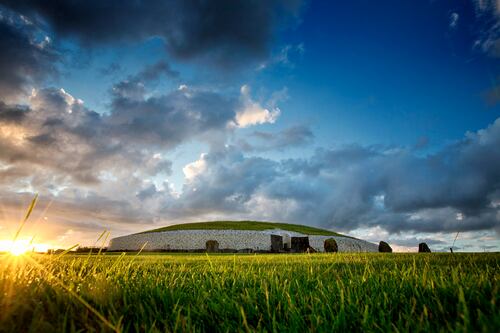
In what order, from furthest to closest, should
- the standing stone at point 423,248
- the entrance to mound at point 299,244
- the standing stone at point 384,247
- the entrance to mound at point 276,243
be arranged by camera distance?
the entrance to mound at point 276,243 → the entrance to mound at point 299,244 → the standing stone at point 384,247 → the standing stone at point 423,248

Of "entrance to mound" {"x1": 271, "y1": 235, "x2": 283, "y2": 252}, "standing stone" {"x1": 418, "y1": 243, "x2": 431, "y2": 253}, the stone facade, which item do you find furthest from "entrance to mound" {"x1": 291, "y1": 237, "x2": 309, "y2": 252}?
"standing stone" {"x1": 418, "y1": 243, "x2": 431, "y2": 253}

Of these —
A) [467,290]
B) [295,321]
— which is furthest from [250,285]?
[467,290]

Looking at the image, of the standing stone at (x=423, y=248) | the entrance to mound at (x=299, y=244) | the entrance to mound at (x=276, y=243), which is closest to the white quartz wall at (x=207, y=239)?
the entrance to mound at (x=276, y=243)

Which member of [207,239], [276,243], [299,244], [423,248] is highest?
[207,239]

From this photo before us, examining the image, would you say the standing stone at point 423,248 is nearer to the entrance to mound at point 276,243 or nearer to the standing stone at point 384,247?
the standing stone at point 384,247

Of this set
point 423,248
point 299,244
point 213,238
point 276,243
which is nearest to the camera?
point 423,248

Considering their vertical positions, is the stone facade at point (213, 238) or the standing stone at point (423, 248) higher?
the stone facade at point (213, 238)

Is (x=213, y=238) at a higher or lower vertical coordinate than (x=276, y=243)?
higher

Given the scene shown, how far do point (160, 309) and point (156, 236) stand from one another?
110ft

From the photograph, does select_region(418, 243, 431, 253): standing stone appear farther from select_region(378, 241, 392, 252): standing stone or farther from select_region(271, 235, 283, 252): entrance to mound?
select_region(271, 235, 283, 252): entrance to mound

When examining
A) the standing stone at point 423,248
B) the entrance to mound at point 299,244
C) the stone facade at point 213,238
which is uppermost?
the stone facade at point 213,238

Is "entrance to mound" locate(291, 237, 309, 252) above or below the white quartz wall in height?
below


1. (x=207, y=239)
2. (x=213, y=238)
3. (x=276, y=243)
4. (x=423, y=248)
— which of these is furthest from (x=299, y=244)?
(x=207, y=239)

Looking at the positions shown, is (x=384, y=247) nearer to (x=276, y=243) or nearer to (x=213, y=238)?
(x=276, y=243)
